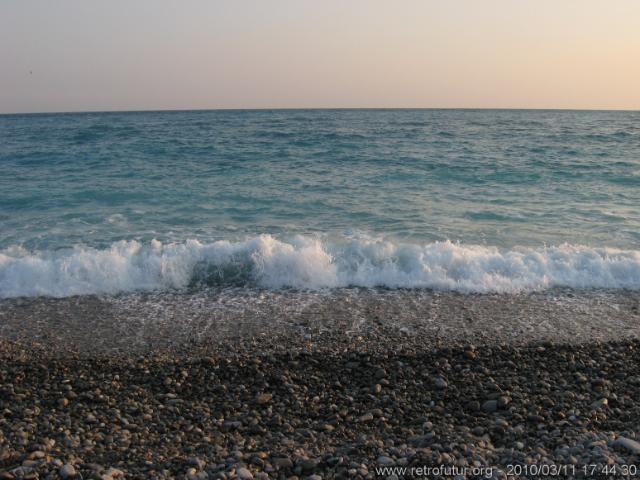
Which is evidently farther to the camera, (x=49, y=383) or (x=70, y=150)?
(x=70, y=150)

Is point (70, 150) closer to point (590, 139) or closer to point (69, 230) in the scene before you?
point (69, 230)

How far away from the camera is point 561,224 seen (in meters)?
10.4

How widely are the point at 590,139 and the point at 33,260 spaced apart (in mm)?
24106

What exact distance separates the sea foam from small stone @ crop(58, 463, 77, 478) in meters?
4.20

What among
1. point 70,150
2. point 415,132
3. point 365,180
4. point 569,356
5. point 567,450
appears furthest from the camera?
point 415,132

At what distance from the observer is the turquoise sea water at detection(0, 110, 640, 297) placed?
7.77 metres

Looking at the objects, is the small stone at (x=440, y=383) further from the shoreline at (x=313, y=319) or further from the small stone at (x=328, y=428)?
the small stone at (x=328, y=428)

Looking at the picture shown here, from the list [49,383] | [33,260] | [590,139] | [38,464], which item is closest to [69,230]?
[33,260]

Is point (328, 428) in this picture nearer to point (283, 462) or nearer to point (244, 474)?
point (283, 462)

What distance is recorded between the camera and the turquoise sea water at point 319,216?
7.77 metres

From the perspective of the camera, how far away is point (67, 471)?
3371 millimetres

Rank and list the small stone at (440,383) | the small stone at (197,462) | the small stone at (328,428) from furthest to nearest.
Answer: the small stone at (440,383), the small stone at (328,428), the small stone at (197,462)

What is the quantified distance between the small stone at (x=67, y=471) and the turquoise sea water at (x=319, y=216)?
424 centimetres

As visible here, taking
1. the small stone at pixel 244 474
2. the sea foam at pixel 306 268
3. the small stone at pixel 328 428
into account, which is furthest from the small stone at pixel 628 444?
the sea foam at pixel 306 268
